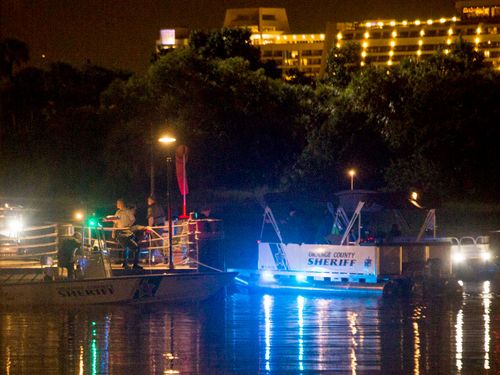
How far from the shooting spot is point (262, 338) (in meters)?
17.6

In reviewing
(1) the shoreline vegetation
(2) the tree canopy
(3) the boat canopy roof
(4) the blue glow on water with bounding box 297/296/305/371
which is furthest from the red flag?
(1) the shoreline vegetation

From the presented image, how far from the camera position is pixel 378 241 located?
24812mm

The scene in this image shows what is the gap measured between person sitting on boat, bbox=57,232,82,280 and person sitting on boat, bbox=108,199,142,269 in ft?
5.87

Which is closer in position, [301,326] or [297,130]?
[301,326]

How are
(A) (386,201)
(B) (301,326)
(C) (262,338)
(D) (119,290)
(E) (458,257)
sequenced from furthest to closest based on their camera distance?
(E) (458,257), (A) (386,201), (D) (119,290), (B) (301,326), (C) (262,338)

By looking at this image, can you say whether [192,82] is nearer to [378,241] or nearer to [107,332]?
[378,241]

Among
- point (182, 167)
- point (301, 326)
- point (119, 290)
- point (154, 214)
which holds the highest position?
point (182, 167)

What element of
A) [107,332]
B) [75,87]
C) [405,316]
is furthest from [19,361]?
[75,87]

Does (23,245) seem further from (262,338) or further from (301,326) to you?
(262,338)

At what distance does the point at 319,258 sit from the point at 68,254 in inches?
240

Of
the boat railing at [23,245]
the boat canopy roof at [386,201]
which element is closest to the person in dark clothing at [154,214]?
the boat railing at [23,245]

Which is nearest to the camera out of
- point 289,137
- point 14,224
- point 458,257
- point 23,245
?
point 23,245

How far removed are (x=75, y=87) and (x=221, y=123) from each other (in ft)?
158

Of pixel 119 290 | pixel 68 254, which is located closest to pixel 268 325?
pixel 119 290
